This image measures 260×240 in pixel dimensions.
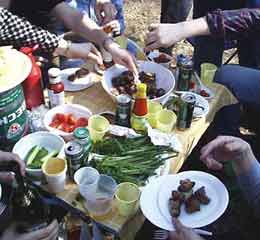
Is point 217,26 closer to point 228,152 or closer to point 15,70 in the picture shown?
point 228,152

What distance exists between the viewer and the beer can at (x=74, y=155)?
1.48 metres

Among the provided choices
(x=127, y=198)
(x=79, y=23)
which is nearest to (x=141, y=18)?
(x=79, y=23)

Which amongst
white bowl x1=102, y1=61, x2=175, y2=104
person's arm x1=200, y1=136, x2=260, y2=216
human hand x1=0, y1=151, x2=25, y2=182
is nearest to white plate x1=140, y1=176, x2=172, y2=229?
person's arm x1=200, y1=136, x2=260, y2=216

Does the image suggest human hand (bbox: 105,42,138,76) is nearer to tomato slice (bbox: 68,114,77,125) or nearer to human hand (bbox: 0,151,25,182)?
tomato slice (bbox: 68,114,77,125)

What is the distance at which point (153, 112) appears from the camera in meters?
1.77

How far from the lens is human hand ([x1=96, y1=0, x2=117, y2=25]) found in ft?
8.49

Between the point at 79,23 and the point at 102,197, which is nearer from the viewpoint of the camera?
the point at 102,197

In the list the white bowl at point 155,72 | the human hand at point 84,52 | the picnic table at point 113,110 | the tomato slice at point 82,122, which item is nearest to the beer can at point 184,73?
the white bowl at point 155,72

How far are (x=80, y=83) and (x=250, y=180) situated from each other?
93 cm

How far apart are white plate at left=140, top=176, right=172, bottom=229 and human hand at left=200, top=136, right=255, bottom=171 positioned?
0.22m

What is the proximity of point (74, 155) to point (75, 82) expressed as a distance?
2.04 ft

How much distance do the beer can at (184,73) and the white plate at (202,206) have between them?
0.55 meters

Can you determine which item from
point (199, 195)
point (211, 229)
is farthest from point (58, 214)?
point (211, 229)

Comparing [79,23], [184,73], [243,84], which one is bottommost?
[243,84]
